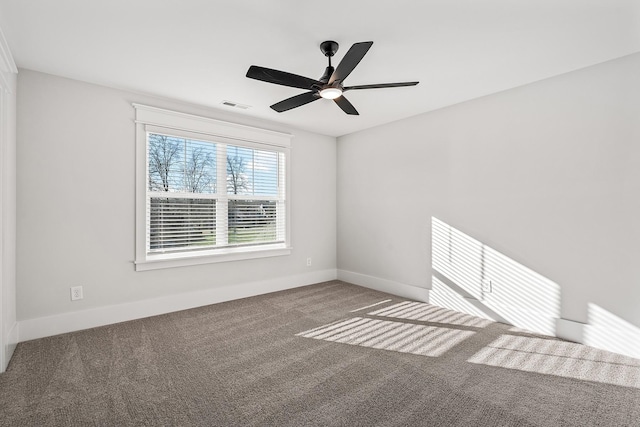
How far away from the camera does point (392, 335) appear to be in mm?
3010

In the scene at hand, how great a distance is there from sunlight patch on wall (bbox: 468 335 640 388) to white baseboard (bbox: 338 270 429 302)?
1292mm

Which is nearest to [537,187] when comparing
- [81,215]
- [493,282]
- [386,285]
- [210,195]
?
[493,282]

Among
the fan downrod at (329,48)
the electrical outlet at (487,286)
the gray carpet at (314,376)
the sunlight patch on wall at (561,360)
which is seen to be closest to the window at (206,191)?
the gray carpet at (314,376)

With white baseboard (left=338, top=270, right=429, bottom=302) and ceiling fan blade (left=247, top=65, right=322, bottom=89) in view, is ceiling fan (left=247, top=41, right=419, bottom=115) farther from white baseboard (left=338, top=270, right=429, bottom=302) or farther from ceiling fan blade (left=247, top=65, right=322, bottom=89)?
white baseboard (left=338, top=270, right=429, bottom=302)

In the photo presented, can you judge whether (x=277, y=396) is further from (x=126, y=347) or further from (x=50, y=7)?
(x=50, y=7)

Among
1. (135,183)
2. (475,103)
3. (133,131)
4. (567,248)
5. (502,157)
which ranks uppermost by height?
(475,103)

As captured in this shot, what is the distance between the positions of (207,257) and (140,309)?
35.0 inches

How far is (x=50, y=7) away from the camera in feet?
6.64

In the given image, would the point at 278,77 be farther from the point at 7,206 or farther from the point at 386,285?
the point at 386,285

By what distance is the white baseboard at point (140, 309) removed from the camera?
291cm

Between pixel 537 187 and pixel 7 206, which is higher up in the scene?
pixel 537 187

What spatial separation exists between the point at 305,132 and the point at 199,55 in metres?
2.47

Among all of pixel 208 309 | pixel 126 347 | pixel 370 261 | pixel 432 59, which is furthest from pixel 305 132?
pixel 126 347

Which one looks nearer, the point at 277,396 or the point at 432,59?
Result: the point at 277,396
